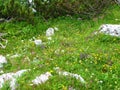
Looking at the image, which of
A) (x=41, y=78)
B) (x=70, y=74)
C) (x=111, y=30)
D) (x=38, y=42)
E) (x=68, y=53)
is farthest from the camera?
(x=111, y=30)

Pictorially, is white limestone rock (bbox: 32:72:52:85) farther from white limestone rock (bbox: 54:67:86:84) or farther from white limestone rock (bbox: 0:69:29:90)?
white limestone rock (bbox: 0:69:29:90)

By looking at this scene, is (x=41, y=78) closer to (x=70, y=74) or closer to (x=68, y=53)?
(x=70, y=74)

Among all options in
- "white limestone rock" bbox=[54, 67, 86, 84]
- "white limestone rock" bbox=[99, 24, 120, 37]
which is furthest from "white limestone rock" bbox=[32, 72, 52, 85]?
"white limestone rock" bbox=[99, 24, 120, 37]

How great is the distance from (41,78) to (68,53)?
169 centimetres

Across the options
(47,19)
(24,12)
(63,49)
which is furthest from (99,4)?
(63,49)

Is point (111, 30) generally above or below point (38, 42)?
above

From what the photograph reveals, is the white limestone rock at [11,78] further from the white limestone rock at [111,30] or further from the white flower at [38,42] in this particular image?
the white limestone rock at [111,30]

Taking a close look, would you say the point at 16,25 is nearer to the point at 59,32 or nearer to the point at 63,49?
the point at 59,32

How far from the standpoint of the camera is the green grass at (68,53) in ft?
28.1

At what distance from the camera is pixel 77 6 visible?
13461mm

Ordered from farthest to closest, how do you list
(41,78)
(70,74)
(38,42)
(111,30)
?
(111,30), (38,42), (70,74), (41,78)

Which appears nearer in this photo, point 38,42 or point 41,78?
point 41,78

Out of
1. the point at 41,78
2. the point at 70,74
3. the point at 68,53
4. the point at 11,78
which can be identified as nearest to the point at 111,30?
the point at 68,53

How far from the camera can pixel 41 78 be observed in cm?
864
